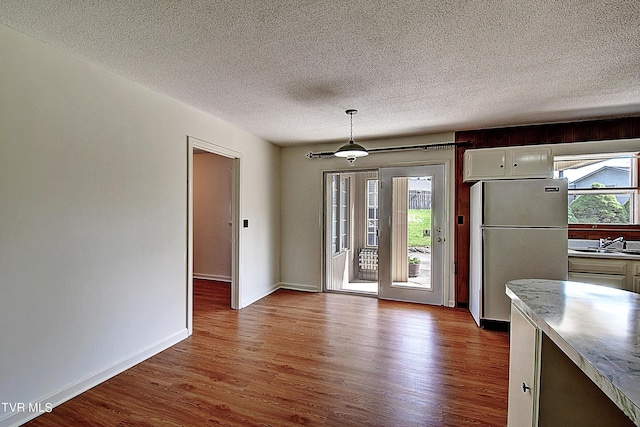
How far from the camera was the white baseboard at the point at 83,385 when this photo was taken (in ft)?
6.26

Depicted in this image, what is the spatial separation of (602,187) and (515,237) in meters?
1.49

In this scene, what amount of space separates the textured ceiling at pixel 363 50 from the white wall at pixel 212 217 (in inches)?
102

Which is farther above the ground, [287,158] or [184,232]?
[287,158]

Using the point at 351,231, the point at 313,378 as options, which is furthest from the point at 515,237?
the point at 351,231

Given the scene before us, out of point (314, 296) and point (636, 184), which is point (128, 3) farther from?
point (636, 184)

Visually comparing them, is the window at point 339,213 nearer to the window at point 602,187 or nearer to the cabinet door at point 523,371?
the window at point 602,187

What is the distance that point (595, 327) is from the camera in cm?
112

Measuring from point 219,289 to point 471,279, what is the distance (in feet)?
12.5

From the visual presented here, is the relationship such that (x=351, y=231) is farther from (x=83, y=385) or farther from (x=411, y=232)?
(x=83, y=385)

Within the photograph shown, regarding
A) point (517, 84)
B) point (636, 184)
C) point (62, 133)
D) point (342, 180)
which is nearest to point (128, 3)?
point (62, 133)

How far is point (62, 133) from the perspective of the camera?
213cm

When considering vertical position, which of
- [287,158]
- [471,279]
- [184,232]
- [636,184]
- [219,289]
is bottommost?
[219,289]

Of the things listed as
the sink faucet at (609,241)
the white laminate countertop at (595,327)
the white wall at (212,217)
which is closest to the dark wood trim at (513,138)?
the sink faucet at (609,241)

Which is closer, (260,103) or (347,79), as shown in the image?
(347,79)
